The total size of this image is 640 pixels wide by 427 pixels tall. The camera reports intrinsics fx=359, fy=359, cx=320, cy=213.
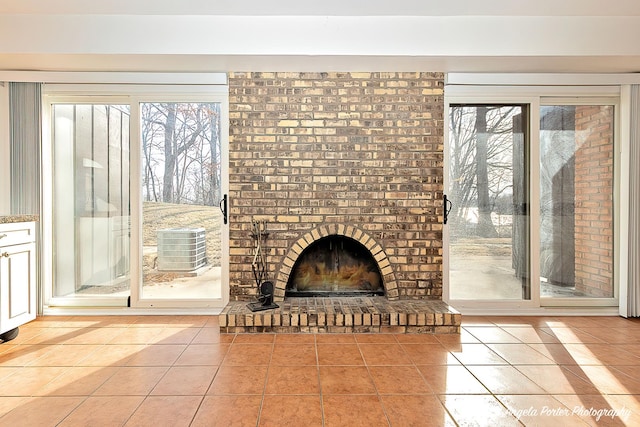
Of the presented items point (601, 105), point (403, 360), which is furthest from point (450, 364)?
point (601, 105)

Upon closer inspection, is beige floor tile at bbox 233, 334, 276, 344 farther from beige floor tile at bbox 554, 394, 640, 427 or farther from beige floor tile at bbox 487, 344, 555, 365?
beige floor tile at bbox 554, 394, 640, 427

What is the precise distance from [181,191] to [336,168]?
1512mm

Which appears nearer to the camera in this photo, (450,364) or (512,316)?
(450,364)

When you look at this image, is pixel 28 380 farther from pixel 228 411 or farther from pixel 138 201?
pixel 138 201

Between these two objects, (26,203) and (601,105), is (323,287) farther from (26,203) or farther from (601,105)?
(601,105)

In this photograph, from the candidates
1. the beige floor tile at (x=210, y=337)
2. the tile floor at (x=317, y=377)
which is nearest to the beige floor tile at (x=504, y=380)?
A: the tile floor at (x=317, y=377)

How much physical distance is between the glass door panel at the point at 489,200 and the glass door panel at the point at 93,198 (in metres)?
3.20

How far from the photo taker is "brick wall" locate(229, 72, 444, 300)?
3.24 meters

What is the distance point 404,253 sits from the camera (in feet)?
10.8

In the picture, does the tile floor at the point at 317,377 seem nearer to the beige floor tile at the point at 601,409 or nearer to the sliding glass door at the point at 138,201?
the beige floor tile at the point at 601,409

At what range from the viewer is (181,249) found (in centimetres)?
349

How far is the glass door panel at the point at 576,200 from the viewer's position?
138 inches

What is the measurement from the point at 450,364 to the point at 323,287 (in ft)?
4.64

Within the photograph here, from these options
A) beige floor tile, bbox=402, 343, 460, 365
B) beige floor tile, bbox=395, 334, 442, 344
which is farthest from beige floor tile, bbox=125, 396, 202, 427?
beige floor tile, bbox=395, 334, 442, 344
